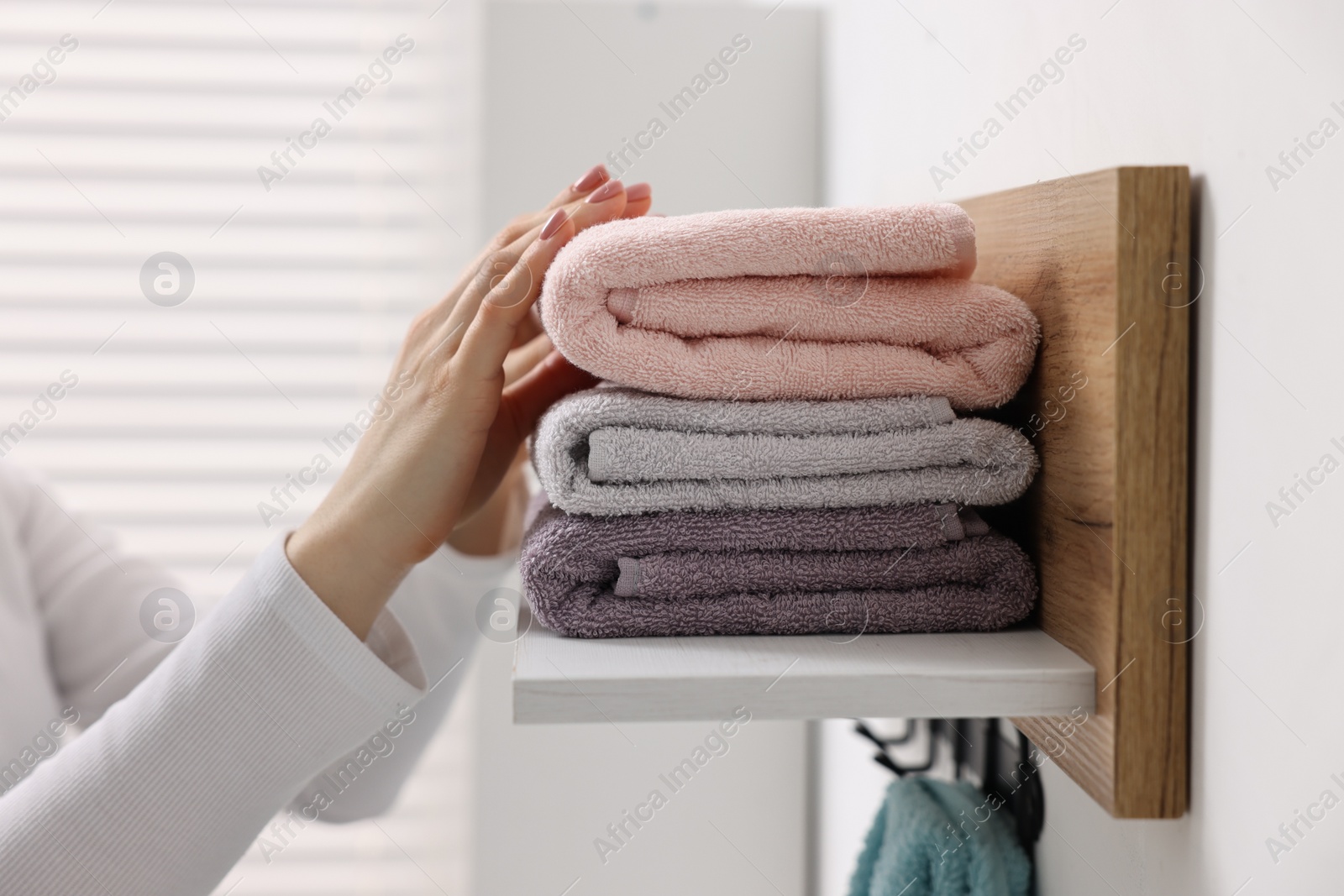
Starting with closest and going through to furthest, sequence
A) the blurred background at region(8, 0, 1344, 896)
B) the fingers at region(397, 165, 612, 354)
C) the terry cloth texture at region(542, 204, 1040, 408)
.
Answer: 1. the terry cloth texture at region(542, 204, 1040, 408)
2. the fingers at region(397, 165, 612, 354)
3. the blurred background at region(8, 0, 1344, 896)

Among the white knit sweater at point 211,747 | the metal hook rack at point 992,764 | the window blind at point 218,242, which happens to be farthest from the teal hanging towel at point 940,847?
the window blind at point 218,242

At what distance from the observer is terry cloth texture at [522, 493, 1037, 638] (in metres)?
0.43

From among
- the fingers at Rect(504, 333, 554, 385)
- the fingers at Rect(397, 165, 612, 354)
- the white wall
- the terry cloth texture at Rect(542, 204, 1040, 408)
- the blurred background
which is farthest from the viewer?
the blurred background

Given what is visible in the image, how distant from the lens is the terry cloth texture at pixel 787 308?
415 mm

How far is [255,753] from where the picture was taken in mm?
538

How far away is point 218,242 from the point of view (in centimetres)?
110

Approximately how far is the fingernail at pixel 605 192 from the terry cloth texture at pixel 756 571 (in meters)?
0.18

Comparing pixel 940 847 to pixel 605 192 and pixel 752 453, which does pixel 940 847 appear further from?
pixel 605 192

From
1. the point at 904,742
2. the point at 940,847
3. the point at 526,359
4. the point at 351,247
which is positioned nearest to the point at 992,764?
the point at 940,847

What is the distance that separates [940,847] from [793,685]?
0.29m

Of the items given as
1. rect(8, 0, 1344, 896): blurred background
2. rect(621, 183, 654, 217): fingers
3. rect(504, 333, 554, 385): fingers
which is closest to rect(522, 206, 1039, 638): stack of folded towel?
rect(621, 183, 654, 217): fingers

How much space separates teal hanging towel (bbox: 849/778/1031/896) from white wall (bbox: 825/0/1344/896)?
0.29 ft

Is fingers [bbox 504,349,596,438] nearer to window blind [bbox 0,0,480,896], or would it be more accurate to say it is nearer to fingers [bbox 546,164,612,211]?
fingers [bbox 546,164,612,211]

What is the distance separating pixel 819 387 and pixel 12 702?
726 millimetres
